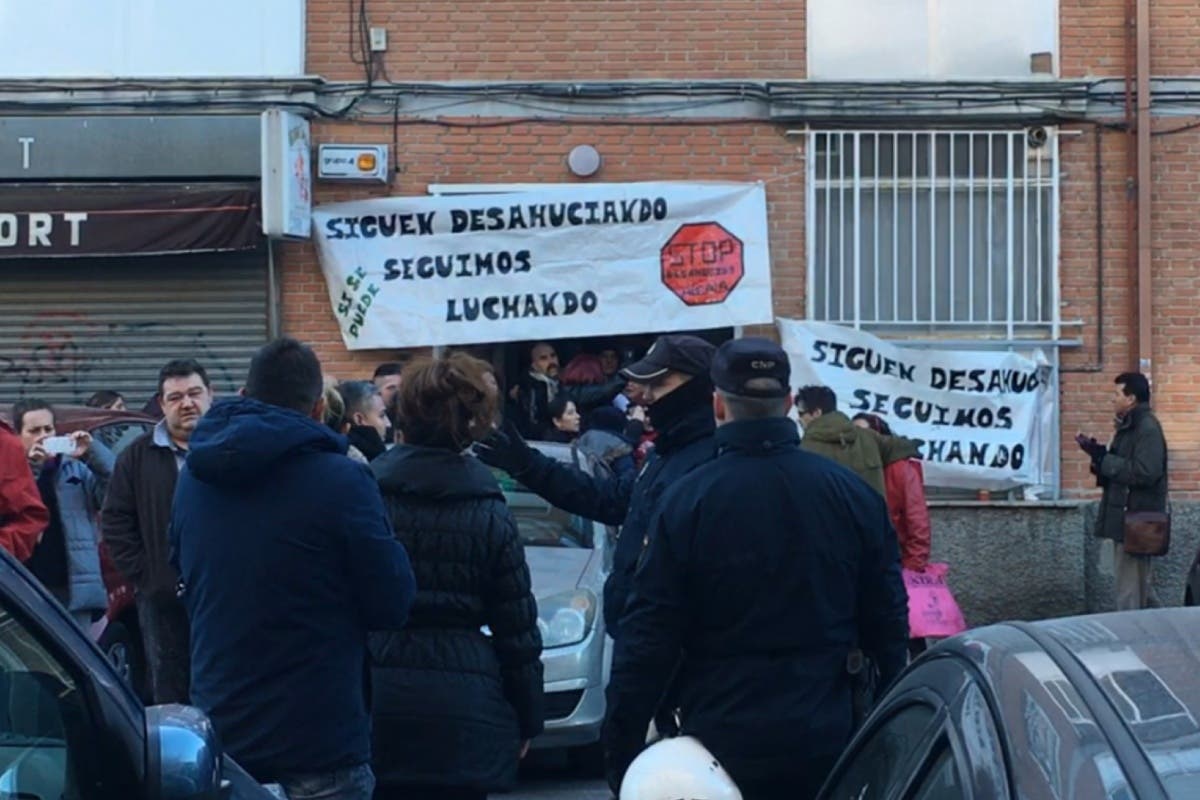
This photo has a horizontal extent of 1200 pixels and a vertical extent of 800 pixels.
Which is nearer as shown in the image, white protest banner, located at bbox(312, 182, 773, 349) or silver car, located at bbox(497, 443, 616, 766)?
silver car, located at bbox(497, 443, 616, 766)

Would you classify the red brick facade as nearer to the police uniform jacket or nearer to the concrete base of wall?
the concrete base of wall

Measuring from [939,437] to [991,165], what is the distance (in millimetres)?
2068

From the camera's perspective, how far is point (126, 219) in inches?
537

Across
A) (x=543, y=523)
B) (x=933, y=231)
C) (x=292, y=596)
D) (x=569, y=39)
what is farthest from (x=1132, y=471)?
(x=292, y=596)

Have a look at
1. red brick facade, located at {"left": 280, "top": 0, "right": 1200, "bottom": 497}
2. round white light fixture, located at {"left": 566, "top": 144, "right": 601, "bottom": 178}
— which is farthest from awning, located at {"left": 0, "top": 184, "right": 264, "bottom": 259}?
round white light fixture, located at {"left": 566, "top": 144, "right": 601, "bottom": 178}

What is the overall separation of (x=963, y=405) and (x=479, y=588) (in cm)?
937

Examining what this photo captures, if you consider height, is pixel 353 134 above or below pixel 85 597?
above

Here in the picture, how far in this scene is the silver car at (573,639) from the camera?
8.45 metres

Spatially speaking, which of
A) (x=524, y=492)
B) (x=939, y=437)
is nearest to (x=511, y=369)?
(x=939, y=437)

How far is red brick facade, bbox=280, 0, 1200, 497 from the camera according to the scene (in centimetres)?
1377

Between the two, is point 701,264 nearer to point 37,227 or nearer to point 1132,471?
point 1132,471

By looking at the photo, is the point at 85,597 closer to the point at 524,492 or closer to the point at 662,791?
the point at 524,492

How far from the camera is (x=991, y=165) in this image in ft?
45.7

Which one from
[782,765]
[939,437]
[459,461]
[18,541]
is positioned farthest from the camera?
[939,437]
